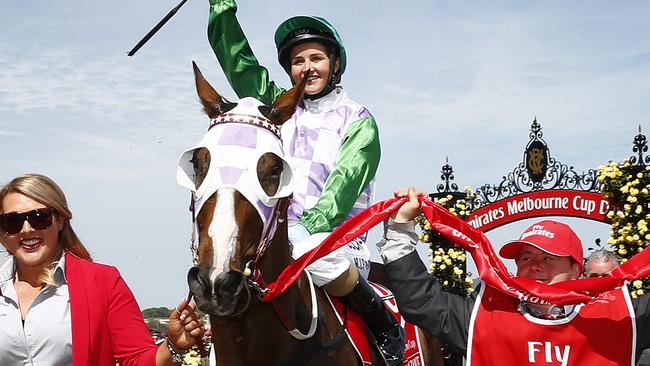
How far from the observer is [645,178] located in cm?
1097

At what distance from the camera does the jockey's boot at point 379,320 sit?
13.8 ft

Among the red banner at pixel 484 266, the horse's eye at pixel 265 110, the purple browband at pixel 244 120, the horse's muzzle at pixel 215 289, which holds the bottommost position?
the horse's muzzle at pixel 215 289

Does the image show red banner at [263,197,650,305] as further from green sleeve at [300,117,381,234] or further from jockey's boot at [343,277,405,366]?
jockey's boot at [343,277,405,366]

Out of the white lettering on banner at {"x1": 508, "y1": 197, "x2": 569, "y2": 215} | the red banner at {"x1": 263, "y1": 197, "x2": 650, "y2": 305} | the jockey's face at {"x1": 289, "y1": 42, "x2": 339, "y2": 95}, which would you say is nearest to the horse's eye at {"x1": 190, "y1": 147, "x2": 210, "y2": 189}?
the red banner at {"x1": 263, "y1": 197, "x2": 650, "y2": 305}

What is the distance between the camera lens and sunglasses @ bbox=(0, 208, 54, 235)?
318 cm

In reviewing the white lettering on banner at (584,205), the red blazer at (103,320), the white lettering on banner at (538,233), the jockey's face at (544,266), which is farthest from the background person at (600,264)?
the white lettering on banner at (584,205)

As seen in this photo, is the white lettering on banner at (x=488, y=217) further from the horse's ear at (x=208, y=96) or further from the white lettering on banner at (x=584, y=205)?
the horse's ear at (x=208, y=96)

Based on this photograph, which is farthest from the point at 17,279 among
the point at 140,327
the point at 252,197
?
the point at 252,197

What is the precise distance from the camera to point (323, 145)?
459 cm

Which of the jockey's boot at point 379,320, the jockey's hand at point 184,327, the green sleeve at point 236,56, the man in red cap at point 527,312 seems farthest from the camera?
the green sleeve at point 236,56

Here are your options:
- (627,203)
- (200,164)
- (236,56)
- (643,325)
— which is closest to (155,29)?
(236,56)

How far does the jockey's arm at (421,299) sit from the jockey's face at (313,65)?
157 centimetres

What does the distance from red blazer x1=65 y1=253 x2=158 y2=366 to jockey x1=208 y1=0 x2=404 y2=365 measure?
0.91m

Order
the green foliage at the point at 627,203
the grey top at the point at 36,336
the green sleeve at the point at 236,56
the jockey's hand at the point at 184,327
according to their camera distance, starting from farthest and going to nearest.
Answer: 1. the green foliage at the point at 627,203
2. the green sleeve at the point at 236,56
3. the grey top at the point at 36,336
4. the jockey's hand at the point at 184,327
